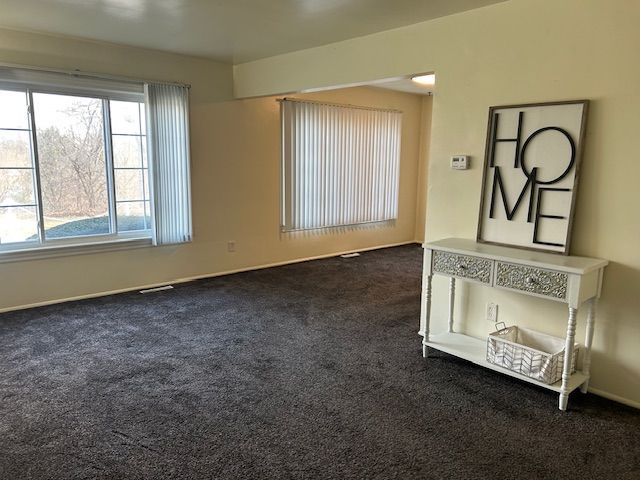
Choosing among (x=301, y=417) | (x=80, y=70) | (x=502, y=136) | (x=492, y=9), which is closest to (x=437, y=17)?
(x=492, y=9)

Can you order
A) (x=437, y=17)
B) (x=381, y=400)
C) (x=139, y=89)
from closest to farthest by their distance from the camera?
(x=381, y=400)
(x=437, y=17)
(x=139, y=89)

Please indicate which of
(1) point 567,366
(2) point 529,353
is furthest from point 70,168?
(1) point 567,366

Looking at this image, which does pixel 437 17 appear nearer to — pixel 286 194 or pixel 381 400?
pixel 381 400

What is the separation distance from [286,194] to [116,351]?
3.22m

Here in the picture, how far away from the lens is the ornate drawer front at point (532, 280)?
2.54 m

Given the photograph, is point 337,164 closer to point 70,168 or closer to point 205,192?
point 205,192

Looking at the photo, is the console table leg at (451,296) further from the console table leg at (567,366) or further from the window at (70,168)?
the window at (70,168)

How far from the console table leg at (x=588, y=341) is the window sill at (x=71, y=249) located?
412cm

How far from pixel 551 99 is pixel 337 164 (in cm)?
390

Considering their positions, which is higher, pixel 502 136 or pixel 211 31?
pixel 211 31

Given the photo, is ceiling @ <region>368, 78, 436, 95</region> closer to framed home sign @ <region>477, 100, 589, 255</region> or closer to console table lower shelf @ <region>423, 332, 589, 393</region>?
framed home sign @ <region>477, 100, 589, 255</region>

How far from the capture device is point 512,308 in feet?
10.3

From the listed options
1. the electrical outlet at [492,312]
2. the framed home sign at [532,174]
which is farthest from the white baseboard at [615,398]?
the framed home sign at [532,174]

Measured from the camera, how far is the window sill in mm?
4133
